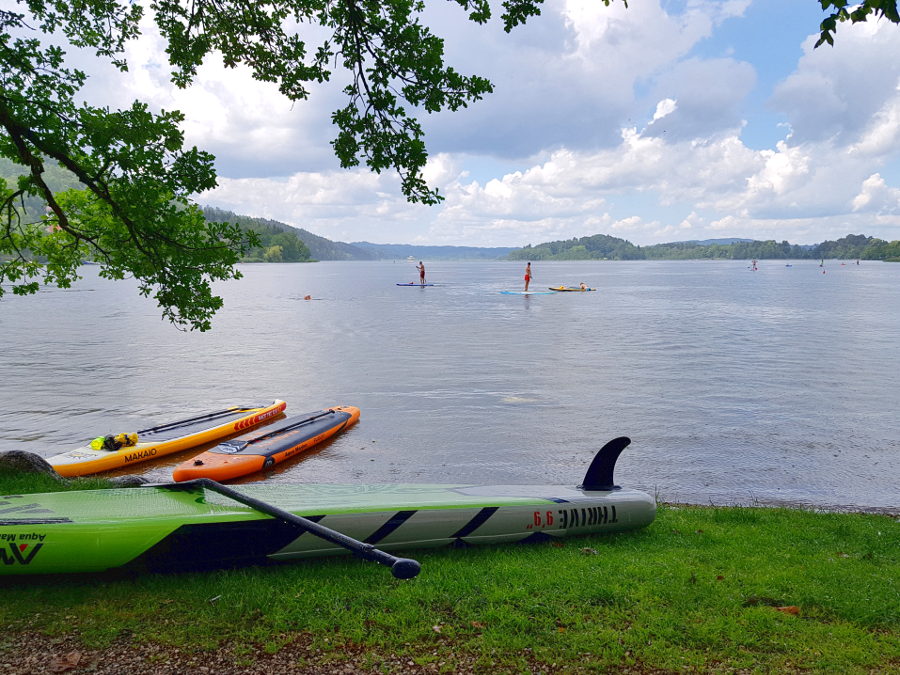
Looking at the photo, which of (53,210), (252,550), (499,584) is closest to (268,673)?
(252,550)

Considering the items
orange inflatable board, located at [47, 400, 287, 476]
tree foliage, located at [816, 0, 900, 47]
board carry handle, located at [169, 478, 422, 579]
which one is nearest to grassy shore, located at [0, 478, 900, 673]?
board carry handle, located at [169, 478, 422, 579]

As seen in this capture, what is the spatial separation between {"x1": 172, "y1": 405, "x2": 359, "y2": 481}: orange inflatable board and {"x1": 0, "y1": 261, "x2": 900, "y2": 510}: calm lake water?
1.30 ft

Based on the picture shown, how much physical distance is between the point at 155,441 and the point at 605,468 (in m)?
9.42

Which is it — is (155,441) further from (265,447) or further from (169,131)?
(169,131)


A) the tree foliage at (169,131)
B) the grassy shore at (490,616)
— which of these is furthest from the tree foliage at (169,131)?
the grassy shore at (490,616)

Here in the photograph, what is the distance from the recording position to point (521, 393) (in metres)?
19.5

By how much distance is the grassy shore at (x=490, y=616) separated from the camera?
4.30 metres

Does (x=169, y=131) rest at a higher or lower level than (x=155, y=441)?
higher

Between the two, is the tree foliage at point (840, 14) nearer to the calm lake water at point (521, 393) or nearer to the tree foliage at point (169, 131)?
the tree foliage at point (169, 131)

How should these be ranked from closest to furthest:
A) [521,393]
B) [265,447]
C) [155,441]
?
[265,447]
[155,441]
[521,393]

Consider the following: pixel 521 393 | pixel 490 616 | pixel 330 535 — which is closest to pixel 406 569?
pixel 490 616

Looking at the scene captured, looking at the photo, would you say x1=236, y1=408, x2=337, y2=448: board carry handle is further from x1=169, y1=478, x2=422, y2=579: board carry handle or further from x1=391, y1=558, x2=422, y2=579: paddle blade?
x1=391, y1=558, x2=422, y2=579: paddle blade

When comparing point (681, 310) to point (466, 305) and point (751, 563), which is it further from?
point (751, 563)

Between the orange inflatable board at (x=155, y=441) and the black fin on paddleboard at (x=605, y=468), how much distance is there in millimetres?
8903
